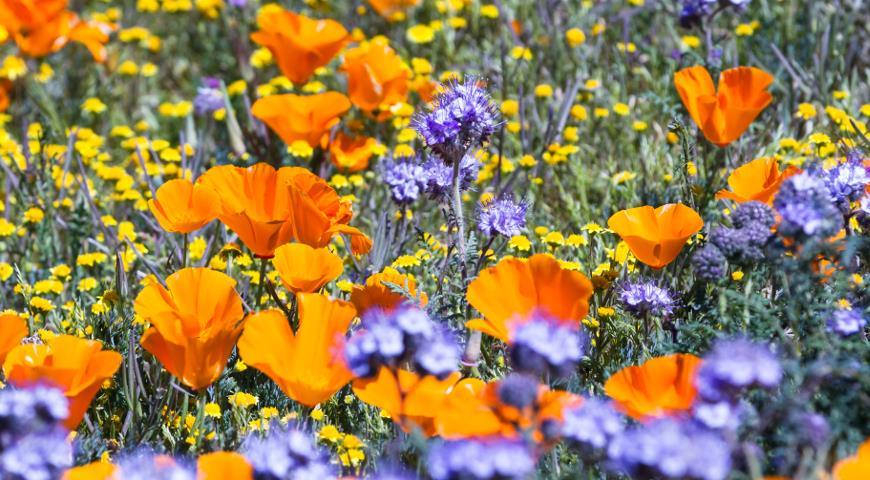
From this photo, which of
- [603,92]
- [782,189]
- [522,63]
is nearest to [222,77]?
[522,63]

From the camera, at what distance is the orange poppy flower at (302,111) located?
3025mm

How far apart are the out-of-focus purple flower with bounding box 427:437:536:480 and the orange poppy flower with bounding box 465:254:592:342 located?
1.43 ft

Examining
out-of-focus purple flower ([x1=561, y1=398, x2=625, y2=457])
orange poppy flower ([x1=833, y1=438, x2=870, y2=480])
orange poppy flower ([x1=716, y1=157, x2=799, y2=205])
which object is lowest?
out-of-focus purple flower ([x1=561, y1=398, x2=625, y2=457])

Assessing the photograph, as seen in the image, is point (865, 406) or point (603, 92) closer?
point (865, 406)

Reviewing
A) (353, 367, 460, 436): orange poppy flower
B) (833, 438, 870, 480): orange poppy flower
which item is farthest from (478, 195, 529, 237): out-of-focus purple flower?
(833, 438, 870, 480): orange poppy flower

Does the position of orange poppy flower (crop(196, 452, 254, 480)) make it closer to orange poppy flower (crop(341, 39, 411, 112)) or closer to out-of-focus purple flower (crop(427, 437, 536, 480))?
out-of-focus purple flower (crop(427, 437, 536, 480))

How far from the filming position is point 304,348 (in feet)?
6.39

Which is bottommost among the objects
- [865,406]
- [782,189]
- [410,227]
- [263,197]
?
[410,227]

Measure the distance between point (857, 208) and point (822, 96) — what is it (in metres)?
1.31

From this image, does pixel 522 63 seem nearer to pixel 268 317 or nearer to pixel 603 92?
pixel 603 92

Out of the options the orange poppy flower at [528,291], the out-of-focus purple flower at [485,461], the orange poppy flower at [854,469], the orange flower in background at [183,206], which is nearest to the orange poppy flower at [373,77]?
the orange flower in background at [183,206]

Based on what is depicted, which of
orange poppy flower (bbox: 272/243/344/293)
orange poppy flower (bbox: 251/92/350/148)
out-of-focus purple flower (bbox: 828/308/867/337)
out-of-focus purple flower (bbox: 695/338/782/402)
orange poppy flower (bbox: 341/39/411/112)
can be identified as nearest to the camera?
out-of-focus purple flower (bbox: 695/338/782/402)

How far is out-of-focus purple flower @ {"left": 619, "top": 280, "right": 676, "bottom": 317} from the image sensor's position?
2.26m

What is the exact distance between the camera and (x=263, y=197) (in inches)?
89.9
